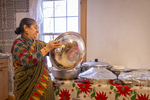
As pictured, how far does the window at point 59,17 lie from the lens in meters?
2.52

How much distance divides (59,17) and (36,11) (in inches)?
15.7

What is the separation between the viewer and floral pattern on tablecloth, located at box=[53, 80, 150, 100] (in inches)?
46.2

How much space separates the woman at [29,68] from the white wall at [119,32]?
1206mm

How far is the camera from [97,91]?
125cm

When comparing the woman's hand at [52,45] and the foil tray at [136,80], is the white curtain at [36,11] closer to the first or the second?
the woman's hand at [52,45]

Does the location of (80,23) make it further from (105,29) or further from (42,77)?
(42,77)

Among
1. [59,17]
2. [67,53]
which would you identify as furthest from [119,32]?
[67,53]

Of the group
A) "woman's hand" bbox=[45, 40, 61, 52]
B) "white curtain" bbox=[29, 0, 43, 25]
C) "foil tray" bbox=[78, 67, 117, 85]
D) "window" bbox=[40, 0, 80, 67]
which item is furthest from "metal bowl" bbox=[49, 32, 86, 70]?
"white curtain" bbox=[29, 0, 43, 25]

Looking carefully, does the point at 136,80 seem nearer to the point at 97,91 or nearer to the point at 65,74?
the point at 97,91

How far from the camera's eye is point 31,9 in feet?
8.30

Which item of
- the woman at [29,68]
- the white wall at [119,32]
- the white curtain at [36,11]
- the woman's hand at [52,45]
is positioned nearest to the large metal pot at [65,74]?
the woman at [29,68]

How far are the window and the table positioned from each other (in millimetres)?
1336

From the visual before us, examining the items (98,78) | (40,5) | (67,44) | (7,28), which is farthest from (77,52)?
(7,28)

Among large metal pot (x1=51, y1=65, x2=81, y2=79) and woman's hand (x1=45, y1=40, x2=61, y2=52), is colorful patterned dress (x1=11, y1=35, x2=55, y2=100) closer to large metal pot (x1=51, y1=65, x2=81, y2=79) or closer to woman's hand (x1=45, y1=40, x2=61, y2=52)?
woman's hand (x1=45, y1=40, x2=61, y2=52)
